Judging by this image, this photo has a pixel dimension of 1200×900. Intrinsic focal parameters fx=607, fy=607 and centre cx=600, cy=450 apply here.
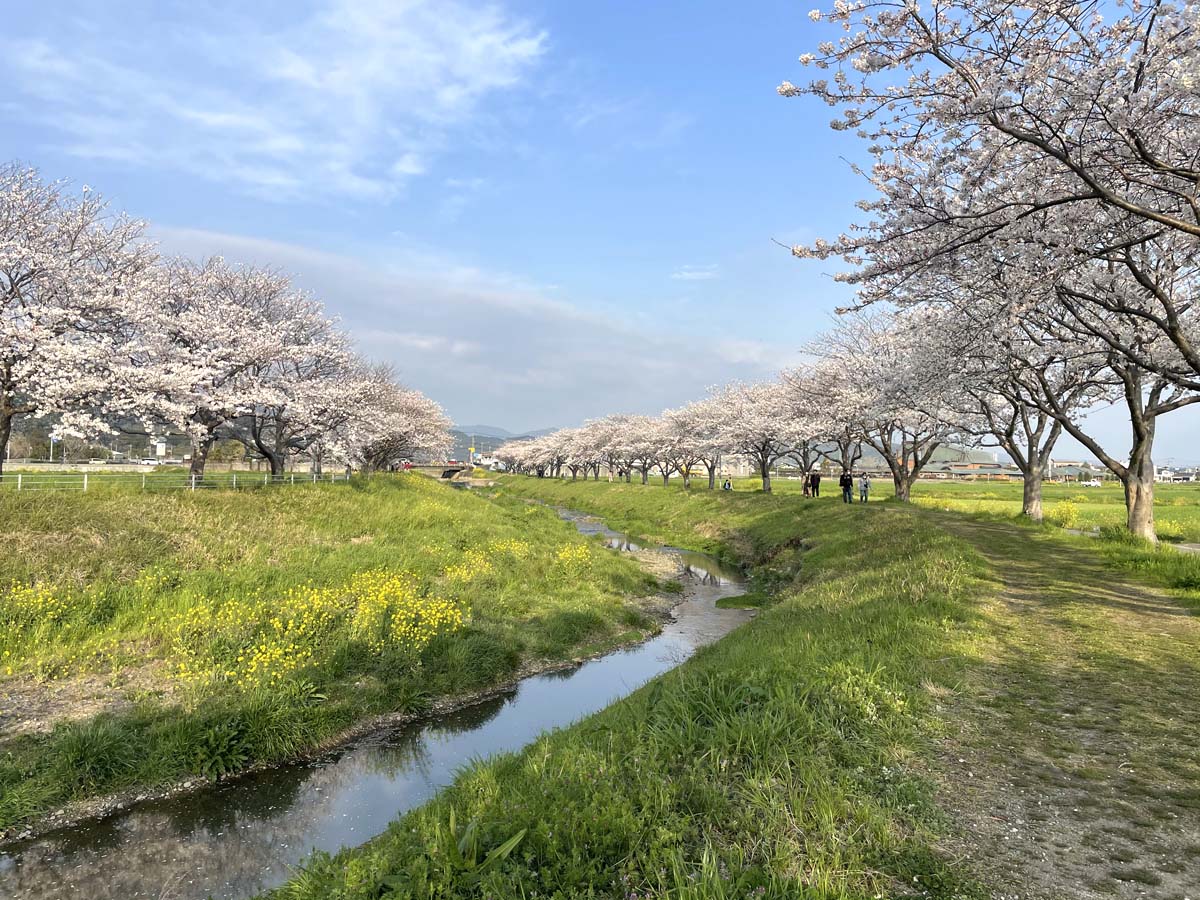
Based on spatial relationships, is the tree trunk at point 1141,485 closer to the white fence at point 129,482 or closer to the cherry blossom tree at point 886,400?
the cherry blossom tree at point 886,400

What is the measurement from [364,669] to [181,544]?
8.11 meters

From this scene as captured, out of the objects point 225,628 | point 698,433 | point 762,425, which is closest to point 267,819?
point 225,628

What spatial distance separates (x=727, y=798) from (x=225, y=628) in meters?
11.5

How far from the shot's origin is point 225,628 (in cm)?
1242

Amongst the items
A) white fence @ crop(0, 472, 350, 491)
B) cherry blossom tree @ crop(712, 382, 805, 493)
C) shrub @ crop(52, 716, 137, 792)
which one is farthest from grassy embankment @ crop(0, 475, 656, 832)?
cherry blossom tree @ crop(712, 382, 805, 493)

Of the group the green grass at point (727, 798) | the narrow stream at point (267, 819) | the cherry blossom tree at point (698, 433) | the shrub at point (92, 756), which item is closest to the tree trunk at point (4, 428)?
the shrub at point (92, 756)

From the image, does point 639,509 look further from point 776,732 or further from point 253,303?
point 776,732

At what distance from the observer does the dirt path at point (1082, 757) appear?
3920mm

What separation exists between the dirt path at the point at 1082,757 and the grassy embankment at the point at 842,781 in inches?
0.9

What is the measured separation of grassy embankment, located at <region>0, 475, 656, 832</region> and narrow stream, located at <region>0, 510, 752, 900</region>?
697mm

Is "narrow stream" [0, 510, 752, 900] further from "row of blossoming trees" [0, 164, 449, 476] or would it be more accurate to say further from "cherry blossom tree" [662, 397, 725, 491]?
"cherry blossom tree" [662, 397, 725, 491]

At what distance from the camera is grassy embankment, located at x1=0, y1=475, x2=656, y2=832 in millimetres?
9125

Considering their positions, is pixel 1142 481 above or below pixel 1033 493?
above

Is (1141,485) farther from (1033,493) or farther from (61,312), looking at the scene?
(61,312)
